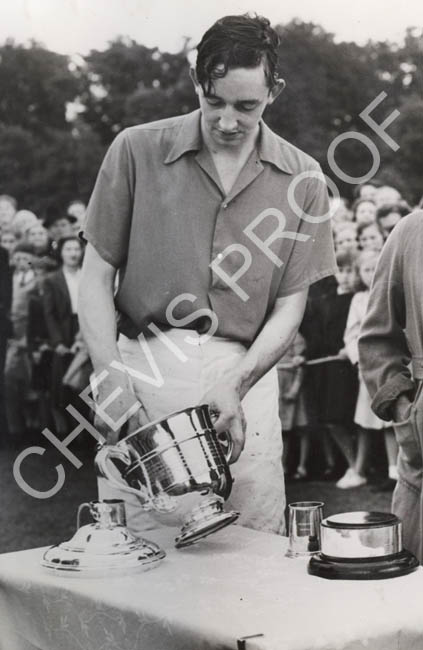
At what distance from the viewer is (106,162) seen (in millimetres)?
2568

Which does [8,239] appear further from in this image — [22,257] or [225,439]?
[225,439]

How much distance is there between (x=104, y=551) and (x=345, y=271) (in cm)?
112

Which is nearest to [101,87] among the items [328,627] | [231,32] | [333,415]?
[231,32]

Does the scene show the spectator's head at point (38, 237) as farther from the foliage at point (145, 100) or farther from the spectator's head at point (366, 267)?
the spectator's head at point (366, 267)

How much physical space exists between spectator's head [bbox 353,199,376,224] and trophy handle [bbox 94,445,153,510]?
1013mm

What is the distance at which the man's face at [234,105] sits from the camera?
2.46 meters

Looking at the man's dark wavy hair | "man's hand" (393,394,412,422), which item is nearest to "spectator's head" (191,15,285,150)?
the man's dark wavy hair

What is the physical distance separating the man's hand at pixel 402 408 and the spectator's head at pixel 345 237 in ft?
1.45

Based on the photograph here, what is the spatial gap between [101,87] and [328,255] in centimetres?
74

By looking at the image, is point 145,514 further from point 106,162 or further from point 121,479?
point 106,162

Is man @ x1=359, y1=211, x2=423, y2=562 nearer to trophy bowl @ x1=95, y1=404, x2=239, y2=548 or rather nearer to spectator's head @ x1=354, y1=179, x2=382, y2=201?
spectator's head @ x1=354, y1=179, x2=382, y2=201

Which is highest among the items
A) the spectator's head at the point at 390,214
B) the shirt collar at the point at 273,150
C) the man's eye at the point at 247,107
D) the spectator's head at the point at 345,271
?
the man's eye at the point at 247,107

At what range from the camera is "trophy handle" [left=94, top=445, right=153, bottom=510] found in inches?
83.4

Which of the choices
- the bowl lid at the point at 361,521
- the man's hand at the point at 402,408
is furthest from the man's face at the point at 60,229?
the bowl lid at the point at 361,521
